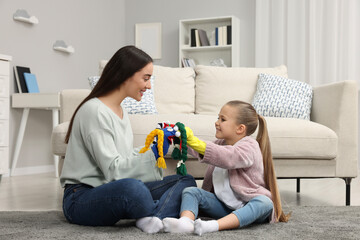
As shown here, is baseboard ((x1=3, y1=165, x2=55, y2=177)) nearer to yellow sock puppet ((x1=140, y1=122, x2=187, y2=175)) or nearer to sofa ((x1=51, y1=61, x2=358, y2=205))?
sofa ((x1=51, y1=61, x2=358, y2=205))

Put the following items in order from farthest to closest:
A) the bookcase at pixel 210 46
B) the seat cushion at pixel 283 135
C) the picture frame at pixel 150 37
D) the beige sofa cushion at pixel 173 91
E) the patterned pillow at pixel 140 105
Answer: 1. the picture frame at pixel 150 37
2. the bookcase at pixel 210 46
3. the beige sofa cushion at pixel 173 91
4. the patterned pillow at pixel 140 105
5. the seat cushion at pixel 283 135

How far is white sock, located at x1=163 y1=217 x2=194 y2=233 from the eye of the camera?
4.70 feet

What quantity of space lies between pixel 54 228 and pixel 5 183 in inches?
78.6

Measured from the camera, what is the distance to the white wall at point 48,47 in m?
3.86

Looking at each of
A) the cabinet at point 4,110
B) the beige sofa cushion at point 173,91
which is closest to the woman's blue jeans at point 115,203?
the beige sofa cushion at point 173,91

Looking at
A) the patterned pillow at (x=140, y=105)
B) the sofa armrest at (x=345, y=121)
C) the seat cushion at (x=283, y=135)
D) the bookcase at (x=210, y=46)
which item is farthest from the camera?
the bookcase at (x=210, y=46)

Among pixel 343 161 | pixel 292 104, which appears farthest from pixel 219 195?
pixel 292 104

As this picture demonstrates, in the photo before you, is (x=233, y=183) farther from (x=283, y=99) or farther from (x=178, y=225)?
(x=283, y=99)

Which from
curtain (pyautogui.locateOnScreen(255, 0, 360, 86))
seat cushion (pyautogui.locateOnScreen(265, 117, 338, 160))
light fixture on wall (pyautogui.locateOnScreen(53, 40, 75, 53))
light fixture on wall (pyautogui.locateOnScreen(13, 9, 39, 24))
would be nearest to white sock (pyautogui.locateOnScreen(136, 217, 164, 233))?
seat cushion (pyautogui.locateOnScreen(265, 117, 338, 160))

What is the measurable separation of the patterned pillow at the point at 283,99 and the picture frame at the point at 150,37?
2874 millimetres

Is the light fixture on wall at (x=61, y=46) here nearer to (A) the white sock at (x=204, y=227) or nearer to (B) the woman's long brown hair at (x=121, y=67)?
(B) the woman's long brown hair at (x=121, y=67)

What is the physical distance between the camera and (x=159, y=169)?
4.79ft

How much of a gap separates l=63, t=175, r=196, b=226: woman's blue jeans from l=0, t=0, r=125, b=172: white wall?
2.54 metres

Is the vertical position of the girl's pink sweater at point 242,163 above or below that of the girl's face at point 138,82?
below
